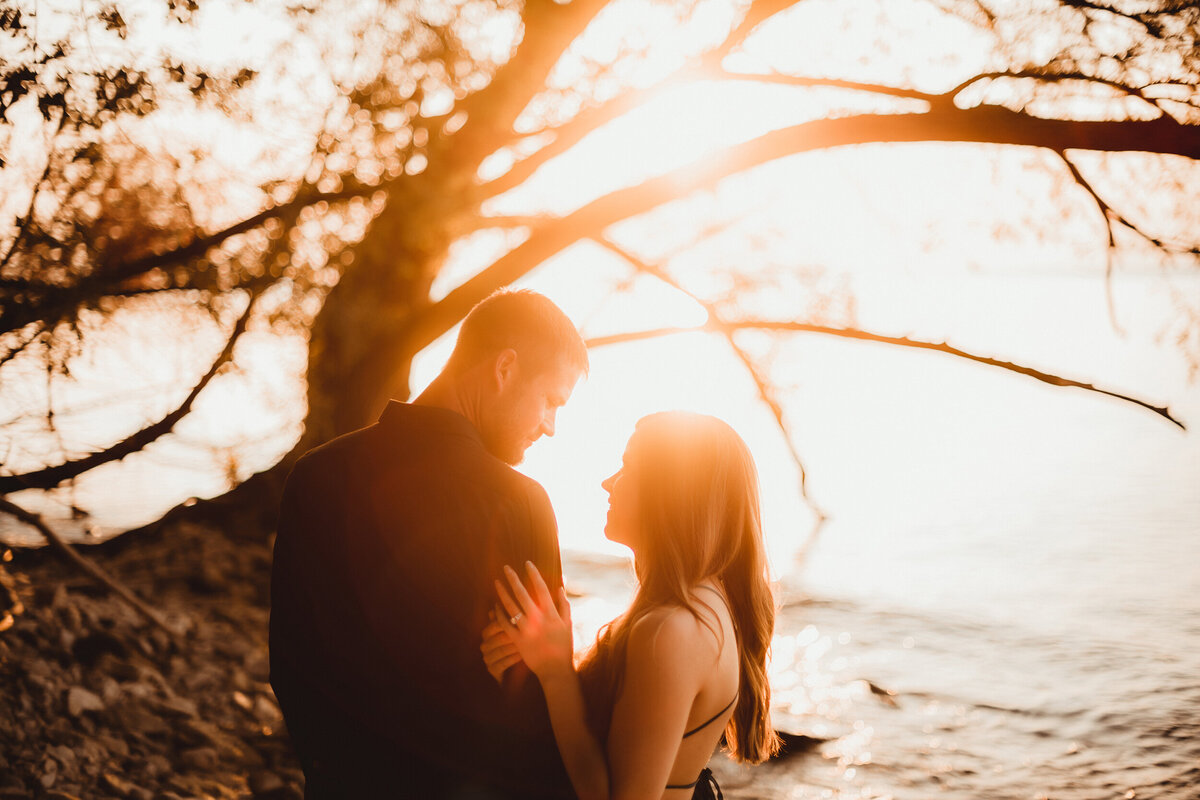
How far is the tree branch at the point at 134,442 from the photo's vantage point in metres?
5.78

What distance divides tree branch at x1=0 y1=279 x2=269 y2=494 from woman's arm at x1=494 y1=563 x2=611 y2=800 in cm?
459

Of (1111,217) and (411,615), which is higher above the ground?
(1111,217)

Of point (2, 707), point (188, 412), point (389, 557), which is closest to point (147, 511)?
point (188, 412)

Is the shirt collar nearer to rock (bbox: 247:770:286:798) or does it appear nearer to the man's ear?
the man's ear

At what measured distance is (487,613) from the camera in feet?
6.81

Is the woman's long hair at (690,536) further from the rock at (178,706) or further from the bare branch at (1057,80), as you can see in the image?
the bare branch at (1057,80)

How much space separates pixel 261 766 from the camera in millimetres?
4930

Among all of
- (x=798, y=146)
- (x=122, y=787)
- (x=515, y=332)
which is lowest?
(x=122, y=787)

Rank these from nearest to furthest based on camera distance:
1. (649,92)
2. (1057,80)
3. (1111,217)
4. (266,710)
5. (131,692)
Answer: (131,692) → (266,710) → (1057,80) → (1111,217) → (649,92)

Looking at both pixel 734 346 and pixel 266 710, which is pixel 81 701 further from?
pixel 734 346

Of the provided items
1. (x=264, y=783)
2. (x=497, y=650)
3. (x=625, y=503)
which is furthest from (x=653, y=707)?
(x=264, y=783)

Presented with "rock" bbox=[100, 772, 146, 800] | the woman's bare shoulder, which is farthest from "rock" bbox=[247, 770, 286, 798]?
the woman's bare shoulder

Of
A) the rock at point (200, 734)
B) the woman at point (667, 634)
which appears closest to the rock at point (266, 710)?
the rock at point (200, 734)

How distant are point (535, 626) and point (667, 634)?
1.08 feet
